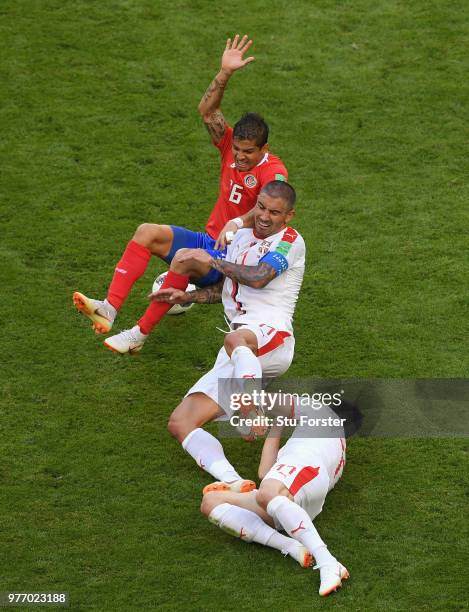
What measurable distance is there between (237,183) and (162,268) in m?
1.57

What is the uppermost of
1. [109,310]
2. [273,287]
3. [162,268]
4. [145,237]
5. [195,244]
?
[273,287]

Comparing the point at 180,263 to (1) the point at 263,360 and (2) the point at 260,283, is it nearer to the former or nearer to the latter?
(2) the point at 260,283

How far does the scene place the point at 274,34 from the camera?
1272 cm

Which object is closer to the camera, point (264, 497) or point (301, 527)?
point (301, 527)

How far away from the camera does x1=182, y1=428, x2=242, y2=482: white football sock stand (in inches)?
294

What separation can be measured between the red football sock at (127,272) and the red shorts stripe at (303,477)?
2037mm

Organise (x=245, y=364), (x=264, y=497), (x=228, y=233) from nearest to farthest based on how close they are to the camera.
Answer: (x=264, y=497) < (x=245, y=364) < (x=228, y=233)

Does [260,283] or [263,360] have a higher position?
[260,283]

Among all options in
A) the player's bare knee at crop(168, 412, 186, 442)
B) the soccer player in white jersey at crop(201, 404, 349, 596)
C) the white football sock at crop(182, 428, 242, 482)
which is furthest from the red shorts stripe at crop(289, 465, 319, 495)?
the player's bare knee at crop(168, 412, 186, 442)

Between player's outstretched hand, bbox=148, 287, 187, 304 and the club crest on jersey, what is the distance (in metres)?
0.64

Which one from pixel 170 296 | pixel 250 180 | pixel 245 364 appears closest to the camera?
pixel 245 364

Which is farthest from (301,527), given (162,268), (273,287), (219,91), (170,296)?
(162,268)

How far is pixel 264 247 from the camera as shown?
7848 millimetres

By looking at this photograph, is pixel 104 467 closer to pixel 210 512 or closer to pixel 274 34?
pixel 210 512
